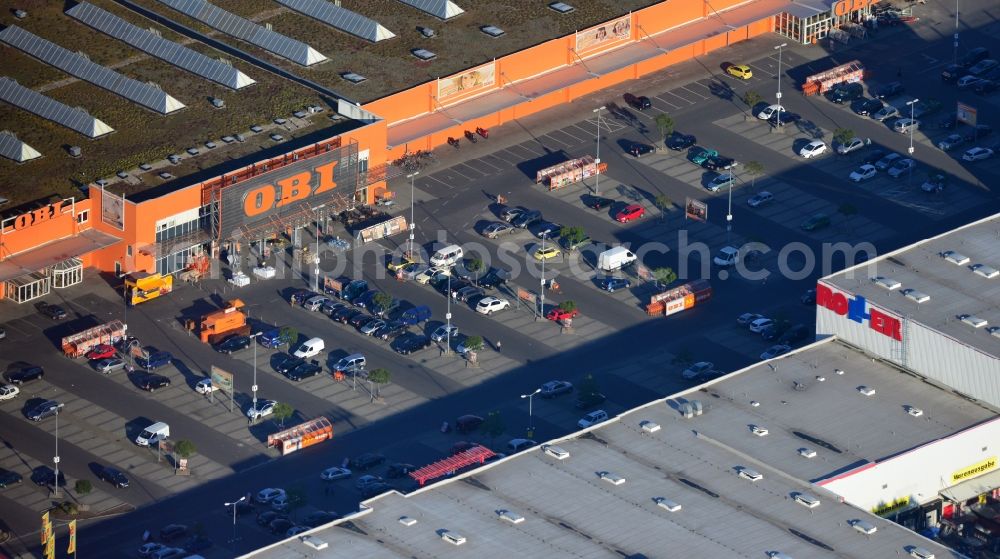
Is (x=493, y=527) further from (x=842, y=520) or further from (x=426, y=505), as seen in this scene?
(x=842, y=520)

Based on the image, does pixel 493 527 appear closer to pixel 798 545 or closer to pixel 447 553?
pixel 447 553

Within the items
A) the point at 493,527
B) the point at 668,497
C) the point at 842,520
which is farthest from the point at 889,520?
the point at 493,527

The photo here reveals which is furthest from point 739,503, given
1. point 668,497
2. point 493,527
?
point 493,527

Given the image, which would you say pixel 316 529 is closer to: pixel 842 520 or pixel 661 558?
pixel 661 558

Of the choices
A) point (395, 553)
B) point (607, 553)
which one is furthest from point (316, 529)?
point (607, 553)

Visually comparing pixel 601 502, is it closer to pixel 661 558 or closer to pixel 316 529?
pixel 661 558

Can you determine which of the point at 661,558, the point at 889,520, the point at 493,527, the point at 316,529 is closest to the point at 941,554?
the point at 889,520
